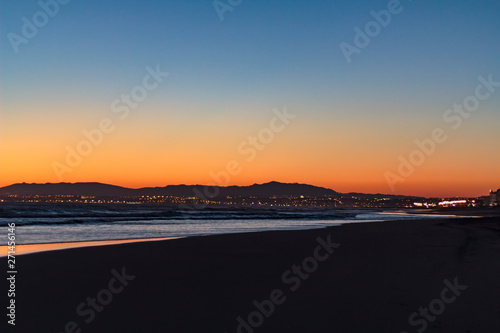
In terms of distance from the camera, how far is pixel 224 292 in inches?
324

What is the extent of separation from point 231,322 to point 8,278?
18.5 feet

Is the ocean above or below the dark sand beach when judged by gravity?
above

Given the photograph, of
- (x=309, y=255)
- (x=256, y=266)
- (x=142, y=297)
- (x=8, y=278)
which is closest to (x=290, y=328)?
(x=142, y=297)

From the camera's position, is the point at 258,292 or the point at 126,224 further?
the point at 126,224

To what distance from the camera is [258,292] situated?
8266mm

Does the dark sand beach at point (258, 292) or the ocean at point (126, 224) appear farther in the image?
the ocean at point (126, 224)

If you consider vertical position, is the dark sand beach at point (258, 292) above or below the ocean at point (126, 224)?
below

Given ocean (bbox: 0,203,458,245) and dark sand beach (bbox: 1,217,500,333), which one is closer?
dark sand beach (bbox: 1,217,500,333)

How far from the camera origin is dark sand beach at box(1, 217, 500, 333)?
6.30 m

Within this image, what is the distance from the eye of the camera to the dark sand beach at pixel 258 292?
6.30 m

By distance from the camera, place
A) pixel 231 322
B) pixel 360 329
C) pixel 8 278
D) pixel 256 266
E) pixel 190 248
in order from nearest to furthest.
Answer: pixel 360 329 < pixel 231 322 < pixel 8 278 < pixel 256 266 < pixel 190 248

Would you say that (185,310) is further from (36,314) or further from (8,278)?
(8,278)

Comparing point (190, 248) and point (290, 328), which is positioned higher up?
point (190, 248)

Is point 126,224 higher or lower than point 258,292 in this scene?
higher
